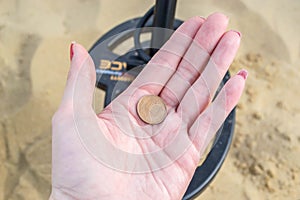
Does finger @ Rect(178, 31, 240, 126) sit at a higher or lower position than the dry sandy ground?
higher

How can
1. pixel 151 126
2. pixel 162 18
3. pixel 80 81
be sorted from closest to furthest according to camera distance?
pixel 80 81
pixel 151 126
pixel 162 18

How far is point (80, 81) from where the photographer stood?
2.69ft

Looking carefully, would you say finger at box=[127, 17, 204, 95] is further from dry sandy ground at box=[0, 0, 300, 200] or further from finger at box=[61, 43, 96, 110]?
dry sandy ground at box=[0, 0, 300, 200]

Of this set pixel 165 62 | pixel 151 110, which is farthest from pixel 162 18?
pixel 151 110

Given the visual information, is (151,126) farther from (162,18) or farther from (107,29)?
(107,29)

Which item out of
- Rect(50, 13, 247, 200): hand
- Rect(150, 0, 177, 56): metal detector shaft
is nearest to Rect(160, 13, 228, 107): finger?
Rect(50, 13, 247, 200): hand

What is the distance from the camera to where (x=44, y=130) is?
1.25 meters

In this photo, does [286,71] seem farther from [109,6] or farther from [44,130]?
[44,130]

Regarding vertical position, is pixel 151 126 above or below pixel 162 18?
below

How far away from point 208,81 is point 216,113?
0.07 meters

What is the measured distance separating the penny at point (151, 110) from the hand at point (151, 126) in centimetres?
1

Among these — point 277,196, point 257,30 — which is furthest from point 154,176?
point 257,30

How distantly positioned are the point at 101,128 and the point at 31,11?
2.39 feet

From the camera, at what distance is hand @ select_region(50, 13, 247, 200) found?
82 centimetres
